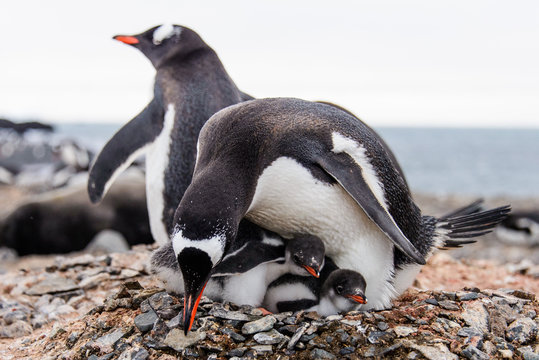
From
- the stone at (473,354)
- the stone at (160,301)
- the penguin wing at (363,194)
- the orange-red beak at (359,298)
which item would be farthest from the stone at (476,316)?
the stone at (160,301)

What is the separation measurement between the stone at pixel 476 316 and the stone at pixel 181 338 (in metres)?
1.32

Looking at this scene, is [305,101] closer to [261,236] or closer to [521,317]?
[261,236]

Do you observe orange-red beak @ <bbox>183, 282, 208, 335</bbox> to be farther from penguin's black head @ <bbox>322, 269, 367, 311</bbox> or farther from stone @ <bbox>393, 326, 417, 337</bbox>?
stone @ <bbox>393, 326, 417, 337</bbox>

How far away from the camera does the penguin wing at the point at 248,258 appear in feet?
9.61

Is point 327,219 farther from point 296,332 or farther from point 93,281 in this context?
point 93,281

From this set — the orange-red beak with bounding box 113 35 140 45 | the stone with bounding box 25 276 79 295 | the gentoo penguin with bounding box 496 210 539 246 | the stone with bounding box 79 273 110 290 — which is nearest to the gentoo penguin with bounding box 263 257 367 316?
the stone with bounding box 79 273 110 290

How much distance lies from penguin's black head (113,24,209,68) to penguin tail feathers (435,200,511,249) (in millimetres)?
2370

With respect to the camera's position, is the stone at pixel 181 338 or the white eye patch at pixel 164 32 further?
the white eye patch at pixel 164 32

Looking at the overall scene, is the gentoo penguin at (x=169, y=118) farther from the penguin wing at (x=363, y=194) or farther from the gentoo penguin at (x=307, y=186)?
the penguin wing at (x=363, y=194)

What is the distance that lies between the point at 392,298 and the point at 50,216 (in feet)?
17.7

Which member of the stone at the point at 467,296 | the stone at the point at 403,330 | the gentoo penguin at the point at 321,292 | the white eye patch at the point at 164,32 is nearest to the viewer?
the stone at the point at 403,330

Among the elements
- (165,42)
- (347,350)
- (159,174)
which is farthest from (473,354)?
(165,42)

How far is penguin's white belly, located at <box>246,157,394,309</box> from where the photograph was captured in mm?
2953

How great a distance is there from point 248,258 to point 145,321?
593 millimetres
